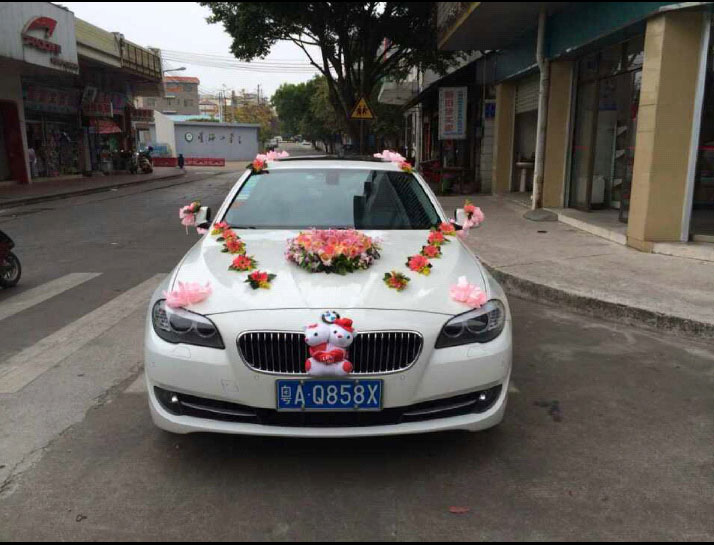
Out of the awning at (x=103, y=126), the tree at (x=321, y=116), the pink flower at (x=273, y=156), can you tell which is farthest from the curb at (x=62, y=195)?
the tree at (x=321, y=116)

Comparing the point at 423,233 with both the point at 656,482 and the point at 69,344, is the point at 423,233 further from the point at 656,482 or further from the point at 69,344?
the point at 69,344

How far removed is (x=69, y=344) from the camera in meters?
4.94

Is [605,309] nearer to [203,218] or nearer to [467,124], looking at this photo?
[203,218]

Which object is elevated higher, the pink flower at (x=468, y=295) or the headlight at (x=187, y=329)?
the pink flower at (x=468, y=295)

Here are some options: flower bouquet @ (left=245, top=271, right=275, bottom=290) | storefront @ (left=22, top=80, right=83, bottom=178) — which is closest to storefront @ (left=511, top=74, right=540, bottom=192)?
flower bouquet @ (left=245, top=271, right=275, bottom=290)

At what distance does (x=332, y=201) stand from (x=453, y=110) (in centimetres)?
1420

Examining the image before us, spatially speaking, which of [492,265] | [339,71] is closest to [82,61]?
[339,71]

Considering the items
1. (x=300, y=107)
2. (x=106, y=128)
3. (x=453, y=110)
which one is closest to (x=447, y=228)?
(x=453, y=110)

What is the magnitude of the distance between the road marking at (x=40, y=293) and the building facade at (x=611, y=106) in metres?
7.36

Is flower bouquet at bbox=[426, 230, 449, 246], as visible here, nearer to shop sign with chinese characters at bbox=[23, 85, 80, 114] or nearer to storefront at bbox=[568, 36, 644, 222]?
storefront at bbox=[568, 36, 644, 222]

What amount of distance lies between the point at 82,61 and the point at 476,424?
92.1 feet

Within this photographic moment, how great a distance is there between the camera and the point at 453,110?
1756 centimetres

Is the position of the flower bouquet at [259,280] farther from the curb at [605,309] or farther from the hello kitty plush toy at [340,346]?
A: the curb at [605,309]

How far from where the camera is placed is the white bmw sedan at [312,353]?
2.74 meters
